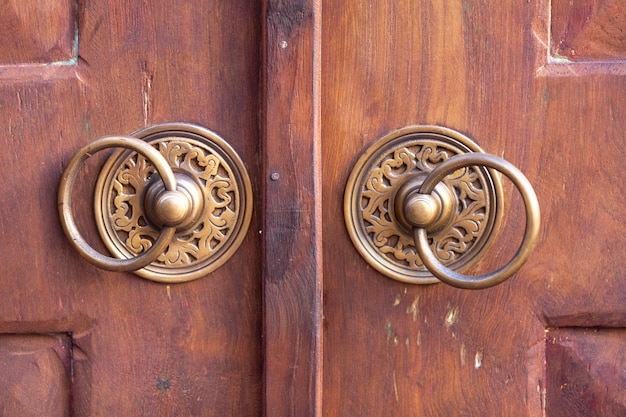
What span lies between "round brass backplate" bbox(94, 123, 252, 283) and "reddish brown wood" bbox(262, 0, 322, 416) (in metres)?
0.04

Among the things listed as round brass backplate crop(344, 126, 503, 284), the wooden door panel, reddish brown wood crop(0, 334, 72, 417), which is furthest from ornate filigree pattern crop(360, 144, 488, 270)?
reddish brown wood crop(0, 334, 72, 417)

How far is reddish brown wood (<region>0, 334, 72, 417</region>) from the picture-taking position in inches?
25.0

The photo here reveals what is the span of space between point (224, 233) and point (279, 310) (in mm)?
87

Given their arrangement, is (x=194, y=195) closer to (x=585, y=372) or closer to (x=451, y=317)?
(x=451, y=317)

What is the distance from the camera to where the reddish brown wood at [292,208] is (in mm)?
576

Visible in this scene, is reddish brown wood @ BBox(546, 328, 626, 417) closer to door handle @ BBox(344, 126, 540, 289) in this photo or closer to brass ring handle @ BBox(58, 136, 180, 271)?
door handle @ BBox(344, 126, 540, 289)

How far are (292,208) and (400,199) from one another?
91 mm

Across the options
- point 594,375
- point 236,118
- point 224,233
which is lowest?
point 594,375

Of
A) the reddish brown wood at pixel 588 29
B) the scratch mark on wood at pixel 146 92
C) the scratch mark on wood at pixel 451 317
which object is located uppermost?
the reddish brown wood at pixel 588 29

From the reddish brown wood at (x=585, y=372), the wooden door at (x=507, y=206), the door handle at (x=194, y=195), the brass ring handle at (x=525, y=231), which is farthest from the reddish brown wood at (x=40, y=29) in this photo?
the reddish brown wood at (x=585, y=372)

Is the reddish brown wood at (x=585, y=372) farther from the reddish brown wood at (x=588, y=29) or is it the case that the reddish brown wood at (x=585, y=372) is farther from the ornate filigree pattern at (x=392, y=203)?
the reddish brown wood at (x=588, y=29)

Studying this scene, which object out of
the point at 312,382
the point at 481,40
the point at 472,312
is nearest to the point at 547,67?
the point at 481,40

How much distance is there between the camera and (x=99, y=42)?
24.6 inches

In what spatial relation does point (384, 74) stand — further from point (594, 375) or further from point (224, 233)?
point (594, 375)
